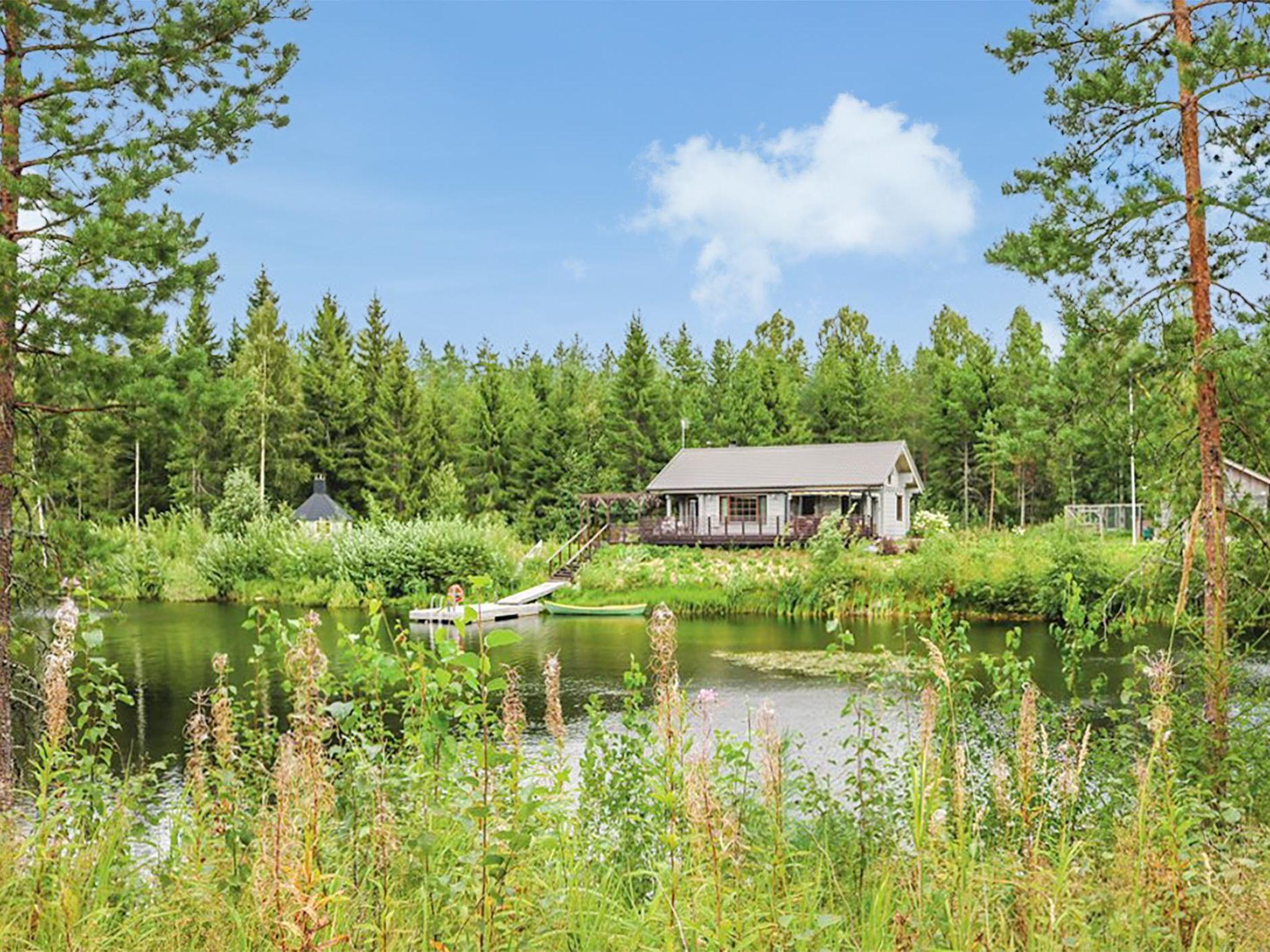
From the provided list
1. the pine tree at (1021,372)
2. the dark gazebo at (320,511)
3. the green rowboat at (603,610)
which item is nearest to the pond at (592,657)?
the green rowboat at (603,610)

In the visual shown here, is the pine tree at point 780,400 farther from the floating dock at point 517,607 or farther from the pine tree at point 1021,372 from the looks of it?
the floating dock at point 517,607

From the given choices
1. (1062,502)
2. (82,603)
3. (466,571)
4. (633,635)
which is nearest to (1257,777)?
(82,603)

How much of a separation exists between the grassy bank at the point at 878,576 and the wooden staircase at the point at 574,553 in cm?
107

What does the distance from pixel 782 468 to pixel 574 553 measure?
29.1 feet

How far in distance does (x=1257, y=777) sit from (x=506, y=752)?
4.64 m

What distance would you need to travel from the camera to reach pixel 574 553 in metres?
33.3

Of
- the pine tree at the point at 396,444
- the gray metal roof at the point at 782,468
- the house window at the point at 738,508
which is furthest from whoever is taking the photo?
the pine tree at the point at 396,444

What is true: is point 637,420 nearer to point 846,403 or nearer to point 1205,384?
point 846,403

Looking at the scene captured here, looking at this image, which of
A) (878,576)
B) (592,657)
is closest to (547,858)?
(592,657)

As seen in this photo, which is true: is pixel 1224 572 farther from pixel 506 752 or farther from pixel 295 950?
pixel 295 950

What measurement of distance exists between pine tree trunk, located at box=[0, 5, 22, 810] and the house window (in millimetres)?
31485

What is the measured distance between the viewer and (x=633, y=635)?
21.4 m

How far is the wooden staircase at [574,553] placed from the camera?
31295 mm

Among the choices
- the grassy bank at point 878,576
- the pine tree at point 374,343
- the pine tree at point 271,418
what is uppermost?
the pine tree at point 374,343
